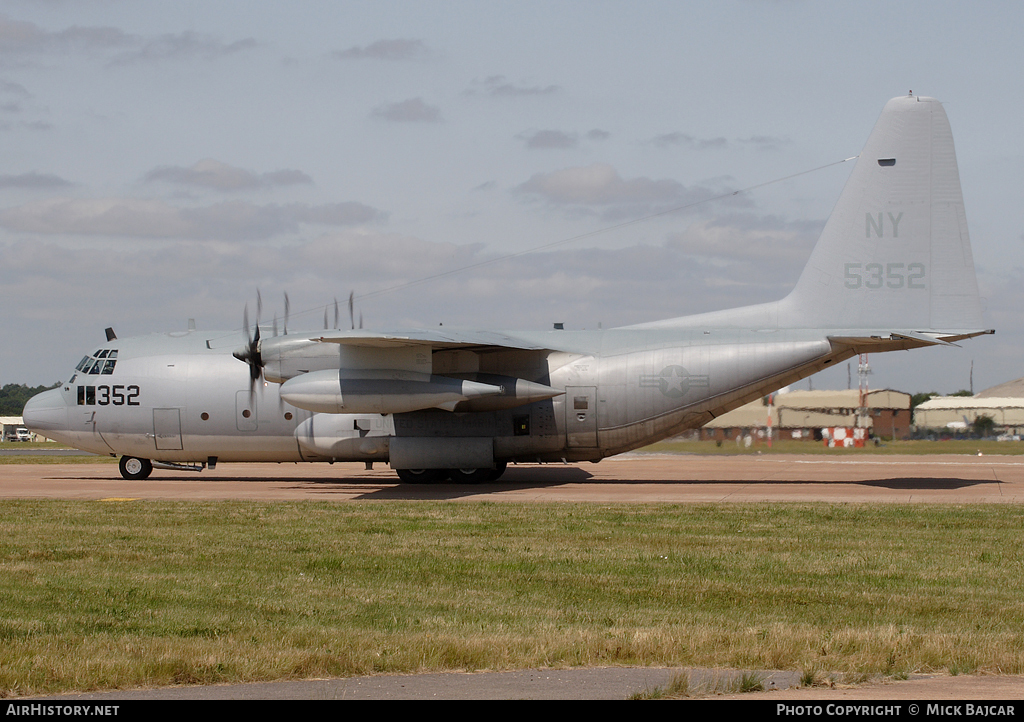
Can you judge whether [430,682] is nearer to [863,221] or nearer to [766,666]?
[766,666]

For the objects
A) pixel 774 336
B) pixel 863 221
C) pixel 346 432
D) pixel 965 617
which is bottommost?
pixel 965 617

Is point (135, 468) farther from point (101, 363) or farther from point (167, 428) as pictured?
point (101, 363)

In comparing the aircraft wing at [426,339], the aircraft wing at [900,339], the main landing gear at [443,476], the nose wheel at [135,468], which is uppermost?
the aircraft wing at [426,339]

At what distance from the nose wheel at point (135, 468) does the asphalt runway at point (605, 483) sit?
36 centimetres

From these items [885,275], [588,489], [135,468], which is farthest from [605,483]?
[135,468]

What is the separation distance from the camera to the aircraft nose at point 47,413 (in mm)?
30453

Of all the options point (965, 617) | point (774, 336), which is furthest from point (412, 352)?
point (965, 617)

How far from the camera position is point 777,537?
17.3 m

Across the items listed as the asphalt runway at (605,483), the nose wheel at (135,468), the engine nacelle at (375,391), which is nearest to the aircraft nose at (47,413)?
the asphalt runway at (605,483)

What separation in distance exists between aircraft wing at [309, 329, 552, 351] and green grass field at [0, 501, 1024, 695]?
436cm

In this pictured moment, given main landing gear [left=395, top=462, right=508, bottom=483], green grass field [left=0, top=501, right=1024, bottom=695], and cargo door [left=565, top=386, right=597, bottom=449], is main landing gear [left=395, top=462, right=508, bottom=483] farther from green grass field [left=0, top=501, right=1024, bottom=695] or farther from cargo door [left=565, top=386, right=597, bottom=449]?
green grass field [left=0, top=501, right=1024, bottom=695]

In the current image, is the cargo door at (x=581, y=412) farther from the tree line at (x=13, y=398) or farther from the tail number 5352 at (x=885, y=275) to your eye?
the tree line at (x=13, y=398)
